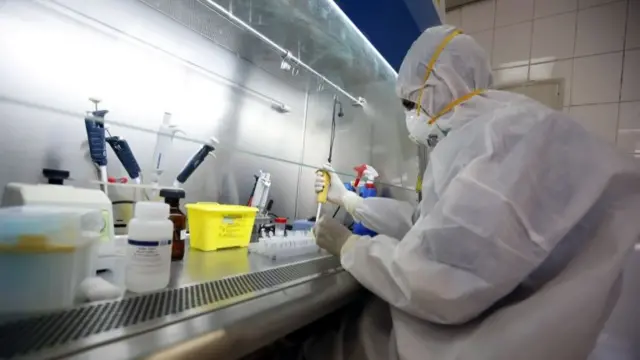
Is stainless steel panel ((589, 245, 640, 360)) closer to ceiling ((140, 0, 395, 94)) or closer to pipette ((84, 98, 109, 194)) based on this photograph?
ceiling ((140, 0, 395, 94))

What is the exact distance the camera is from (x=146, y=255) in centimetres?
51

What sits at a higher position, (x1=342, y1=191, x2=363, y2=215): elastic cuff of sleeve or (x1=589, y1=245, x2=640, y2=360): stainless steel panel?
(x1=342, y1=191, x2=363, y2=215): elastic cuff of sleeve

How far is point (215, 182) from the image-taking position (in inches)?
46.1

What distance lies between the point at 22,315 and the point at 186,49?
0.92 m

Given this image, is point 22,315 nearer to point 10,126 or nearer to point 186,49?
point 10,126

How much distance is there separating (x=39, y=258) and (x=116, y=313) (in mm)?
124

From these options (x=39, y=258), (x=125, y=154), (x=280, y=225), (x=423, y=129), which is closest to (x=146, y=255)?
(x=39, y=258)

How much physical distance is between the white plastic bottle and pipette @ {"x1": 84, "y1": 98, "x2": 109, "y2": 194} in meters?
0.39

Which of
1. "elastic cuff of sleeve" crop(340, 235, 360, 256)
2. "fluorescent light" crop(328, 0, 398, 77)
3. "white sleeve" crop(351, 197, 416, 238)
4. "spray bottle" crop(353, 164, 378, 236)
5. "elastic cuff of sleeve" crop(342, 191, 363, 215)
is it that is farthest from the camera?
"spray bottle" crop(353, 164, 378, 236)

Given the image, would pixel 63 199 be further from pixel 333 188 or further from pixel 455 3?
pixel 455 3

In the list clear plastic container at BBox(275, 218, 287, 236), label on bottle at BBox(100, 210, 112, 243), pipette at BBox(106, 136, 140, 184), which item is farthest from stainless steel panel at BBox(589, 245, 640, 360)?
pipette at BBox(106, 136, 140, 184)

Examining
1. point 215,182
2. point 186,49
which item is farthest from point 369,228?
point 186,49

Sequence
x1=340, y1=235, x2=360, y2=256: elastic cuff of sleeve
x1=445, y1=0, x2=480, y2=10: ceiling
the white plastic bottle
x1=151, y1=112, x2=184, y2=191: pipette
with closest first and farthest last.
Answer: the white plastic bottle, x1=340, y1=235, x2=360, y2=256: elastic cuff of sleeve, x1=151, y1=112, x2=184, y2=191: pipette, x1=445, y1=0, x2=480, y2=10: ceiling

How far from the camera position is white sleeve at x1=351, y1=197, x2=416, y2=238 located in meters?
1.25
